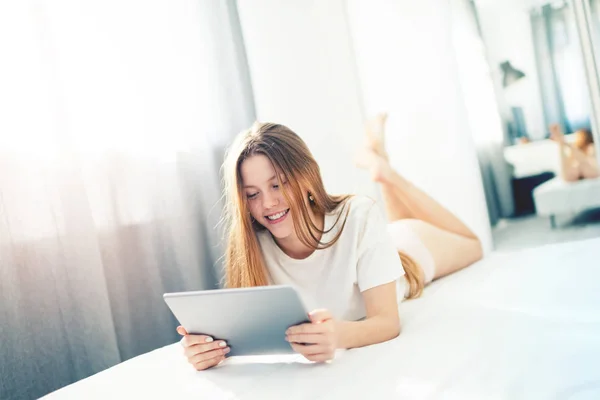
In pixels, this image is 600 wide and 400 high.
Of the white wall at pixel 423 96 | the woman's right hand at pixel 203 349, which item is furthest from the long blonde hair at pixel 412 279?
the white wall at pixel 423 96

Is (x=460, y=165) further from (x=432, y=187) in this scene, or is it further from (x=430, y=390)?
(x=430, y=390)

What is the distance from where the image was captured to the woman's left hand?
915 mm

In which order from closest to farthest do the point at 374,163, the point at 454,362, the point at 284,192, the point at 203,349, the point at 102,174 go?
the point at 454,362 → the point at 203,349 → the point at 284,192 → the point at 102,174 → the point at 374,163

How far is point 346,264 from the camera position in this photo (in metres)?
1.17

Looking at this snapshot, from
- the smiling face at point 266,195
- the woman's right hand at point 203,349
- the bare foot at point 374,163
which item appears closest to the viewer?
the woman's right hand at point 203,349

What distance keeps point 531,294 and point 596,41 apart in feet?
4.22

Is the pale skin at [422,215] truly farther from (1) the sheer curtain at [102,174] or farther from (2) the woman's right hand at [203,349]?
(2) the woman's right hand at [203,349]

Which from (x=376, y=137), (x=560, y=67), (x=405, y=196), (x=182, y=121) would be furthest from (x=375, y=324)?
(x=560, y=67)

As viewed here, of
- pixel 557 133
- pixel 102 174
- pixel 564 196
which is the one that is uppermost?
pixel 102 174

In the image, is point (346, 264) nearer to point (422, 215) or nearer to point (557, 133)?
point (422, 215)

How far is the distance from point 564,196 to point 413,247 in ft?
2.81

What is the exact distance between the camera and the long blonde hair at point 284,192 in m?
1.15

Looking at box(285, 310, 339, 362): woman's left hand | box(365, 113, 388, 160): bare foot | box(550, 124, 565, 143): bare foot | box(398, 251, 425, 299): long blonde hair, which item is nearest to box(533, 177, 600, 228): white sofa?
box(550, 124, 565, 143): bare foot

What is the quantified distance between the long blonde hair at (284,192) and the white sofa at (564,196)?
1.24 m
